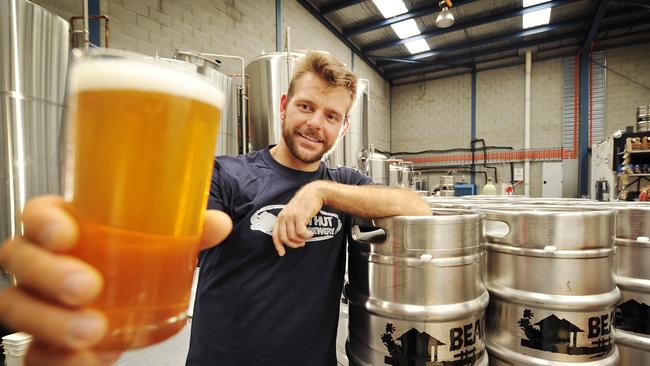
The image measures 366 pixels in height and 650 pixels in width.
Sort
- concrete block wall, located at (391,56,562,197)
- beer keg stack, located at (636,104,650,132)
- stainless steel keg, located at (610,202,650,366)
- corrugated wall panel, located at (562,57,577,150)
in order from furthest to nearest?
concrete block wall, located at (391,56,562,197), corrugated wall panel, located at (562,57,577,150), beer keg stack, located at (636,104,650,132), stainless steel keg, located at (610,202,650,366)

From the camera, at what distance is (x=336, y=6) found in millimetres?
6379

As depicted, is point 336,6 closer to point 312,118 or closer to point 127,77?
point 312,118

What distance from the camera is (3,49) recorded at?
5.29 feet

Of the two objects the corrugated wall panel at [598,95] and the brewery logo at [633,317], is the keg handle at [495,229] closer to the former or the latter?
the brewery logo at [633,317]

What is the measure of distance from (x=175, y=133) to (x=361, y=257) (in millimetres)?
655

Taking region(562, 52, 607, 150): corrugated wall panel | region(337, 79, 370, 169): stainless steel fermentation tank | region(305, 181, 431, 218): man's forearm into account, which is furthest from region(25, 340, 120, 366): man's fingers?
region(562, 52, 607, 150): corrugated wall panel

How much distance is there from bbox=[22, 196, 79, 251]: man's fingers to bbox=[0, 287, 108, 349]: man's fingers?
5 centimetres

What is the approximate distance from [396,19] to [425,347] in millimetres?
7202

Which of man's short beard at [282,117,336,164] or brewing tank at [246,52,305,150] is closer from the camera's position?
man's short beard at [282,117,336,164]

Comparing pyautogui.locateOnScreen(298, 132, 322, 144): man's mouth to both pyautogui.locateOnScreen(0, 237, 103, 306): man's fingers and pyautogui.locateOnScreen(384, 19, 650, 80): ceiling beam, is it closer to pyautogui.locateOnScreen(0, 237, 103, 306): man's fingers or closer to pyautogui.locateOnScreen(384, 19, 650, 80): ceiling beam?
pyautogui.locateOnScreen(0, 237, 103, 306): man's fingers

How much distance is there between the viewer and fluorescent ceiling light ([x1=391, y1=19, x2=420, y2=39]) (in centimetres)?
704

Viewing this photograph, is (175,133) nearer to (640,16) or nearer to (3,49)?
(3,49)

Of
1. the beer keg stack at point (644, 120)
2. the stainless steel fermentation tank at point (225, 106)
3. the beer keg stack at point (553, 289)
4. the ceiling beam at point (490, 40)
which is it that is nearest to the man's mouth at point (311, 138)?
the beer keg stack at point (553, 289)

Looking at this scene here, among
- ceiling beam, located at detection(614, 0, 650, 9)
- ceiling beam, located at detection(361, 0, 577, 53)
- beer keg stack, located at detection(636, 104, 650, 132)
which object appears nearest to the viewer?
beer keg stack, located at detection(636, 104, 650, 132)
